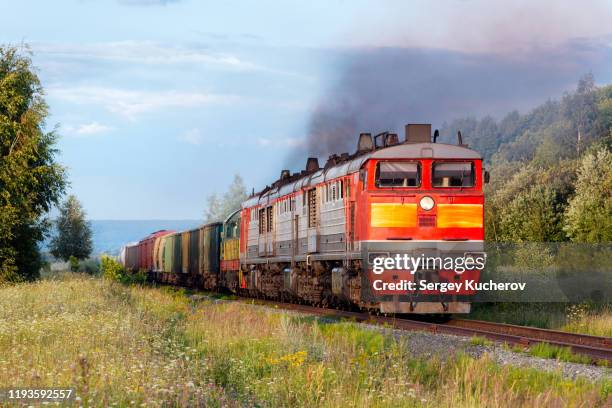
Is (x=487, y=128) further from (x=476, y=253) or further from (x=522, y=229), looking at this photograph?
(x=476, y=253)

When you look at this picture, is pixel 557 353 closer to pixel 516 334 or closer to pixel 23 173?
pixel 516 334

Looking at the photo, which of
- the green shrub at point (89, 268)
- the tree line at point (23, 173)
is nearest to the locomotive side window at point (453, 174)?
the tree line at point (23, 173)

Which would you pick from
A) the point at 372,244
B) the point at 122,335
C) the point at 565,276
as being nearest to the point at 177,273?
the point at 565,276

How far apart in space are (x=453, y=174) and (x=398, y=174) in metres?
1.41

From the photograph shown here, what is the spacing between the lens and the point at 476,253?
21.3 m

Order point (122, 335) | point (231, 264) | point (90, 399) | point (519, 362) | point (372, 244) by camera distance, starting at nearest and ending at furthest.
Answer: point (90, 399), point (122, 335), point (519, 362), point (372, 244), point (231, 264)

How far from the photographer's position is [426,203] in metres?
21.3

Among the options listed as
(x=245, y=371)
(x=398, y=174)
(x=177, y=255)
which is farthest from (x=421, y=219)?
(x=177, y=255)

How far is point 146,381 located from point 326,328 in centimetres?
947

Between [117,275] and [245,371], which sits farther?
[117,275]

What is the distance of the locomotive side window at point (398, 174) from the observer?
21281 mm

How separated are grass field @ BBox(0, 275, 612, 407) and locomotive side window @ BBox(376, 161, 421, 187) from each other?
16.6 ft

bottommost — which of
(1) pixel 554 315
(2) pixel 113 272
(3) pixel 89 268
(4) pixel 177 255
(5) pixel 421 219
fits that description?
(1) pixel 554 315

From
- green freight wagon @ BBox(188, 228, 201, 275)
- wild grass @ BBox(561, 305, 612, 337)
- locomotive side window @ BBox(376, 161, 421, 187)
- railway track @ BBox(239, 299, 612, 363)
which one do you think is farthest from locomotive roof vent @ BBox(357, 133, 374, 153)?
green freight wagon @ BBox(188, 228, 201, 275)
